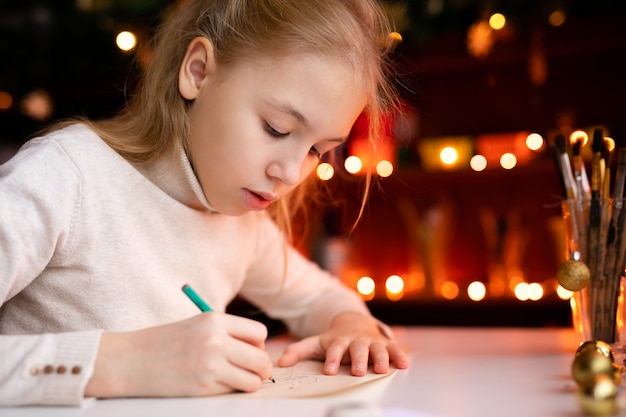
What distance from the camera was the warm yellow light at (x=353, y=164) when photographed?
2287 mm

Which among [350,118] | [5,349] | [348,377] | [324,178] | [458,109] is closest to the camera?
[5,349]

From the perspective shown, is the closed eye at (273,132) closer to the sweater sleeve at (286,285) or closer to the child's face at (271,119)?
the child's face at (271,119)

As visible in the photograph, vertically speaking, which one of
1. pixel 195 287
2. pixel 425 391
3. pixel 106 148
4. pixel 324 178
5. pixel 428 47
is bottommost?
pixel 425 391

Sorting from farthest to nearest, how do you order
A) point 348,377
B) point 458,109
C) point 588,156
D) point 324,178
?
point 458,109 < point 588,156 < point 324,178 < point 348,377

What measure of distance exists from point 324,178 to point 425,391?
1.85 ft

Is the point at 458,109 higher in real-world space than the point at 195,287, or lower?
higher

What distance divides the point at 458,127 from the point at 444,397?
74.4 inches

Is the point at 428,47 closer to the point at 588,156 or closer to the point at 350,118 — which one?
the point at 588,156

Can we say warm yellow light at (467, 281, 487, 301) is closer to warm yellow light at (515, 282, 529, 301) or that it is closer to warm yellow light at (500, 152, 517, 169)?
→ warm yellow light at (515, 282, 529, 301)

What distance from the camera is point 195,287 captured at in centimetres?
97

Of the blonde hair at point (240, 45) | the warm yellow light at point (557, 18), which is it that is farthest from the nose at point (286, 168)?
the warm yellow light at point (557, 18)

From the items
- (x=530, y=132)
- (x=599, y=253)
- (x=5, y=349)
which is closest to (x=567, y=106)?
(x=530, y=132)

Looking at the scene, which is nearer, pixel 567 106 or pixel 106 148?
pixel 106 148

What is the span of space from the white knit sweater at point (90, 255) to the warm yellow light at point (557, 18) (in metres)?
1.43
